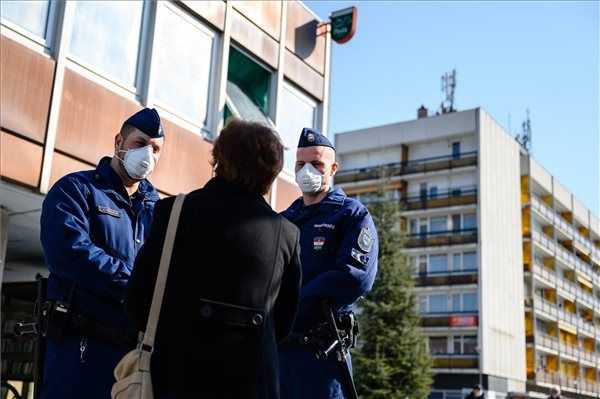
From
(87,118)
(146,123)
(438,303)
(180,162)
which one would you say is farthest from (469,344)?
(146,123)

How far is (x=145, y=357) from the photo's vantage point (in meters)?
2.44

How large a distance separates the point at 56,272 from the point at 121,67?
6.63 meters

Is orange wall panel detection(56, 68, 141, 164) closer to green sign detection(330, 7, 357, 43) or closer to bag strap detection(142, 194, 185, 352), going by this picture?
bag strap detection(142, 194, 185, 352)

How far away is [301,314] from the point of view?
3.85 m

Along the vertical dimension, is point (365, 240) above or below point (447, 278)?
below

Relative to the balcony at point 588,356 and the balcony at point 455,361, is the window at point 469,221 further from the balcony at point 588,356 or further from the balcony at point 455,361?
the balcony at point 588,356

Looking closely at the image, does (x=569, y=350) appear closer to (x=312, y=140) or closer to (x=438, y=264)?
(x=438, y=264)

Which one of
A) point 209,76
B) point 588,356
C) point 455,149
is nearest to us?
point 209,76

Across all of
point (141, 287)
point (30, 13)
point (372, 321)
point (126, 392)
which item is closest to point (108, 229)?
point (141, 287)

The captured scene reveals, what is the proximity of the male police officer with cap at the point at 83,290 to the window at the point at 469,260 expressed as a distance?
50416 millimetres

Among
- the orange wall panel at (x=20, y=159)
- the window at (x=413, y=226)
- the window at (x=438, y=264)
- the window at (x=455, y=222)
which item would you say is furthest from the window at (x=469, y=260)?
the orange wall panel at (x=20, y=159)

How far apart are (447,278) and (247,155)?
168 ft

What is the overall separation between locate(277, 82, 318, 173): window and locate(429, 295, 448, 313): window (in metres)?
40.5

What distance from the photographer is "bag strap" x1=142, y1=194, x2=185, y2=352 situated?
246cm
